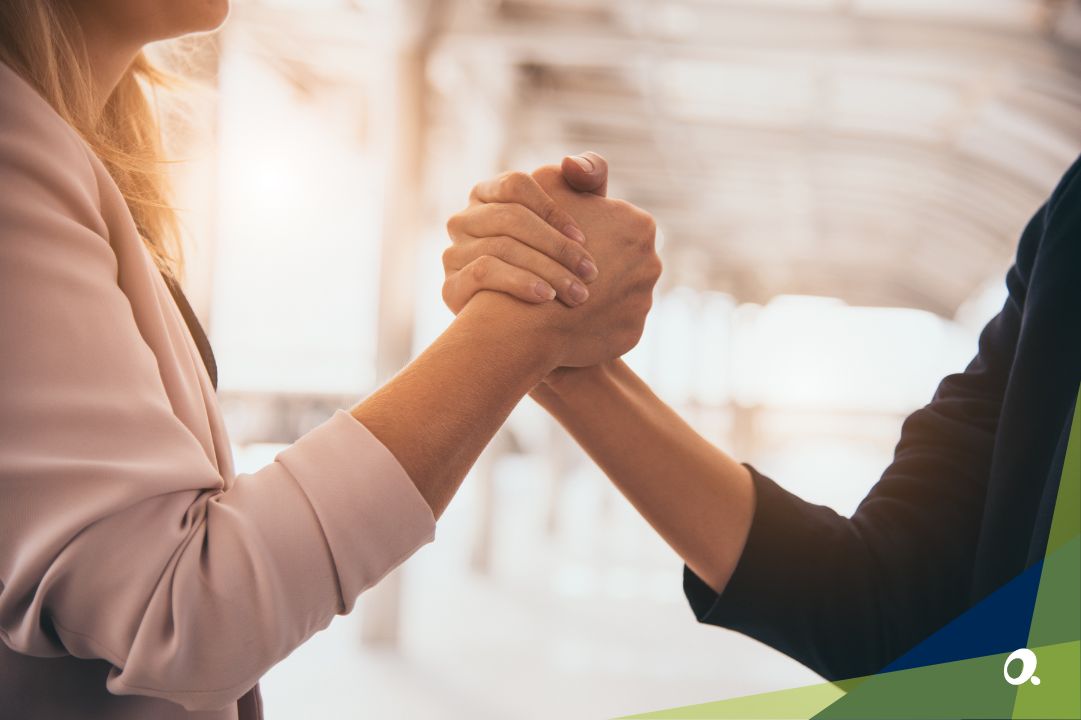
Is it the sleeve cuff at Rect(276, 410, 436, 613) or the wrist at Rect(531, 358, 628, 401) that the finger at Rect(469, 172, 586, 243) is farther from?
the sleeve cuff at Rect(276, 410, 436, 613)

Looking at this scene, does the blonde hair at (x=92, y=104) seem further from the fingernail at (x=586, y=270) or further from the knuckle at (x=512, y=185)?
the fingernail at (x=586, y=270)

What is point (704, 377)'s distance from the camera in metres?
20.6

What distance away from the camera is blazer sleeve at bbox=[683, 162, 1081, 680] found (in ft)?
4.04

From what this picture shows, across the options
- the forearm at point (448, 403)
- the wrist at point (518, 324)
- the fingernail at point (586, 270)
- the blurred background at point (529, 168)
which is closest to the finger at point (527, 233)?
the fingernail at point (586, 270)

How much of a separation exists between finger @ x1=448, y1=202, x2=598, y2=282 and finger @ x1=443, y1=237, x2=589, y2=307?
0.04ft

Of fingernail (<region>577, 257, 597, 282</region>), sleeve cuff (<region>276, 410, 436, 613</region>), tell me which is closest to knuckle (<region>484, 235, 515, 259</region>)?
fingernail (<region>577, 257, 597, 282</region>)

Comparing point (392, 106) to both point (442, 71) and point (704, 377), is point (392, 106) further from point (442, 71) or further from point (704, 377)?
point (704, 377)

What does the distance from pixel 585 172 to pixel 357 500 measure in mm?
712

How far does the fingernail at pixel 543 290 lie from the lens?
1120mm

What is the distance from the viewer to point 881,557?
4.13 ft

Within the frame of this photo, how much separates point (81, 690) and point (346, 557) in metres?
0.30

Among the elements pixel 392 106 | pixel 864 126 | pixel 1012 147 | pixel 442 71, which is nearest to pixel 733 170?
pixel 864 126

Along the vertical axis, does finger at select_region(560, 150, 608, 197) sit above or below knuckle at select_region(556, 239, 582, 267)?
above

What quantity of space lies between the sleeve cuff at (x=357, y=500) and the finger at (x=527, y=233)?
474 millimetres
